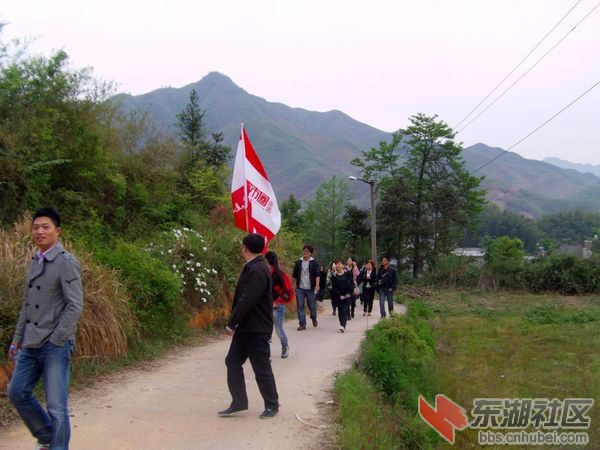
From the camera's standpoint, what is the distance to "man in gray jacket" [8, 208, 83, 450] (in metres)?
4.55

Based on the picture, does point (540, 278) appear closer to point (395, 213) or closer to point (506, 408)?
point (395, 213)

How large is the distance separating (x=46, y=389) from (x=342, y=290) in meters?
9.81

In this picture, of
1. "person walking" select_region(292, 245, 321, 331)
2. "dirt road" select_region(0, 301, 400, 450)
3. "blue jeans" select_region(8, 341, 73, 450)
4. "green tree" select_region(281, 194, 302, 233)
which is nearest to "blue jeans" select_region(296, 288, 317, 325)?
"person walking" select_region(292, 245, 321, 331)

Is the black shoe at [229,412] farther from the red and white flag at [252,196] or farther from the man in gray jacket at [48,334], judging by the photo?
the red and white flag at [252,196]

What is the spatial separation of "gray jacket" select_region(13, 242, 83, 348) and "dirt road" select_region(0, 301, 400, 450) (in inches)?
54.5

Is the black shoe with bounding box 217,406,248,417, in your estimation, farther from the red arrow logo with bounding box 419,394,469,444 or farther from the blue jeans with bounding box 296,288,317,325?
the blue jeans with bounding box 296,288,317,325

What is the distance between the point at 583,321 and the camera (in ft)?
71.8

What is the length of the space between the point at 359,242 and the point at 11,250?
136ft

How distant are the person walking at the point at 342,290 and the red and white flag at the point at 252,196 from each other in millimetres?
4182

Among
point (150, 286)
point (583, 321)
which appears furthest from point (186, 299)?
point (583, 321)

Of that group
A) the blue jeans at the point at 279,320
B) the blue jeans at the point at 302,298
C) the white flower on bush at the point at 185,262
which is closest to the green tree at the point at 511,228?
the blue jeans at the point at 302,298

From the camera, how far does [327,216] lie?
2114 inches

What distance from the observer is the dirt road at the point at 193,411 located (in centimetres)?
560

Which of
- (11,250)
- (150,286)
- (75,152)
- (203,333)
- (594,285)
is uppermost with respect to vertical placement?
(75,152)
